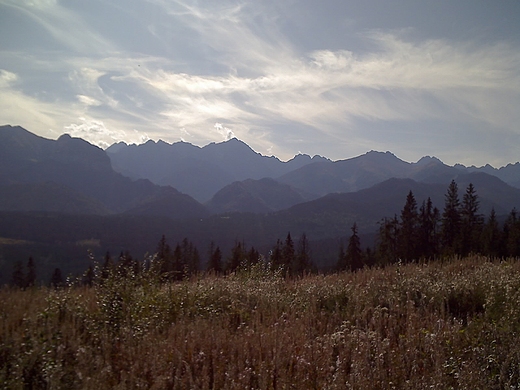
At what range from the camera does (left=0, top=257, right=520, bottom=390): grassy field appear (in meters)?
3.90

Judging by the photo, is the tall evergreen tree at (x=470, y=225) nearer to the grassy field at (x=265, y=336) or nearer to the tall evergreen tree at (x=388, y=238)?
the tall evergreen tree at (x=388, y=238)

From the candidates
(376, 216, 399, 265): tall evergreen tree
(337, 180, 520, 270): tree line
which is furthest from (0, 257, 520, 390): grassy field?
(376, 216, 399, 265): tall evergreen tree

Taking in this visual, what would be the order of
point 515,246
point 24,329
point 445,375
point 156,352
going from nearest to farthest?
point 445,375
point 156,352
point 24,329
point 515,246

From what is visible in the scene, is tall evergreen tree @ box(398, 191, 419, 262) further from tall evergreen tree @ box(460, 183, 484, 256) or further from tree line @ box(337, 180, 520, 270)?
tall evergreen tree @ box(460, 183, 484, 256)

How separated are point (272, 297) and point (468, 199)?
52.9 m

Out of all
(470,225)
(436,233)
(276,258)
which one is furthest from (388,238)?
(276,258)

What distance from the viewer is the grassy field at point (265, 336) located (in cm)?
390

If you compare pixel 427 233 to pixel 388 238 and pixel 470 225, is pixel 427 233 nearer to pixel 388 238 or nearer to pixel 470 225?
pixel 470 225

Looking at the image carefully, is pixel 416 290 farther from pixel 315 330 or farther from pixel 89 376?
pixel 89 376

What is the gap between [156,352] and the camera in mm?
4469

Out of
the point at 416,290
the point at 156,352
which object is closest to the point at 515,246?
the point at 416,290

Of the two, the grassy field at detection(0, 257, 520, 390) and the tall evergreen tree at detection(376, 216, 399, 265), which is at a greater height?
the grassy field at detection(0, 257, 520, 390)

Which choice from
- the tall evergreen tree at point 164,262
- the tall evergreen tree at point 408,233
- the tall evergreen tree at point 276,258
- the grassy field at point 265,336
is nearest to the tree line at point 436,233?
the tall evergreen tree at point 408,233

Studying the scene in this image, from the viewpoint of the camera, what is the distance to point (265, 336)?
5109 millimetres
